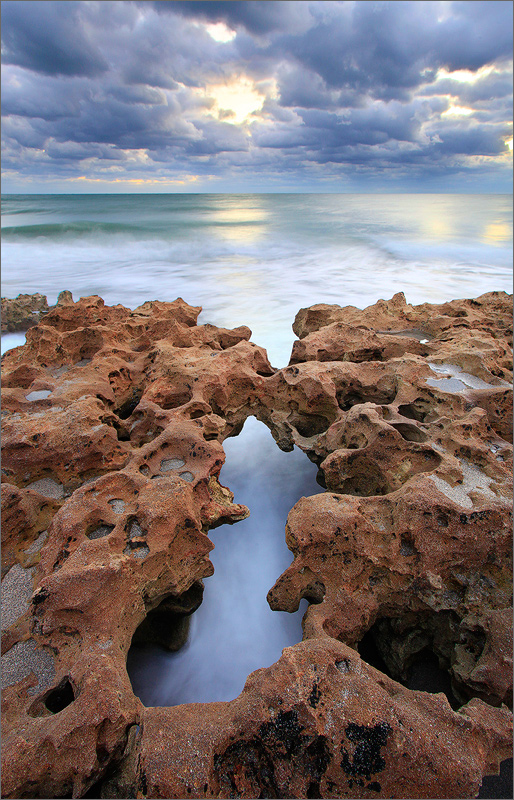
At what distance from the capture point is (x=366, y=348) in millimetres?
4082

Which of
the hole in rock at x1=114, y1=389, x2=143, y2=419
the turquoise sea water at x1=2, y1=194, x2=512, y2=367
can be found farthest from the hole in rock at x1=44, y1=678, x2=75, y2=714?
the turquoise sea water at x1=2, y1=194, x2=512, y2=367

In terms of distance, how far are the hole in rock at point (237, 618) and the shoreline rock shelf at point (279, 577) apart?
179mm

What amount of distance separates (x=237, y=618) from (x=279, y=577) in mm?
1009

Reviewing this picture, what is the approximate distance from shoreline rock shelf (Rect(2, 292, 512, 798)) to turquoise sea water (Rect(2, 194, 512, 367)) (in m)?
3.97

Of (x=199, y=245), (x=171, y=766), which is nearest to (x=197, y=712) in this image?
(x=171, y=766)

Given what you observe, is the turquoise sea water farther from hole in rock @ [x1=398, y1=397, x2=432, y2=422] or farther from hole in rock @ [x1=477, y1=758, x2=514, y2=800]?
hole in rock @ [x1=477, y1=758, x2=514, y2=800]

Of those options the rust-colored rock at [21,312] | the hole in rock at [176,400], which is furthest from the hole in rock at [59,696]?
the rust-colored rock at [21,312]

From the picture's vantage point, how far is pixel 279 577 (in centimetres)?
209

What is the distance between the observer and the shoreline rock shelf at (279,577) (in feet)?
4.54

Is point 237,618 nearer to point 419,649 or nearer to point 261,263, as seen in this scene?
point 419,649

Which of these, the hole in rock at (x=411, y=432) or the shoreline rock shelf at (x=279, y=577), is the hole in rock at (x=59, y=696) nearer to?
the shoreline rock shelf at (x=279, y=577)

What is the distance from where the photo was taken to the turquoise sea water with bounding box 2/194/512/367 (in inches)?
417

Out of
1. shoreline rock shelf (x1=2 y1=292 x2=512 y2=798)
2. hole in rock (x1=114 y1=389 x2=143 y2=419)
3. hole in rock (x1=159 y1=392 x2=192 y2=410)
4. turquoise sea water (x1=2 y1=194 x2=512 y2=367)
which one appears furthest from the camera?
turquoise sea water (x1=2 y1=194 x2=512 y2=367)

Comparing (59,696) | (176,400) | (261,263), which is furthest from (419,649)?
(261,263)
